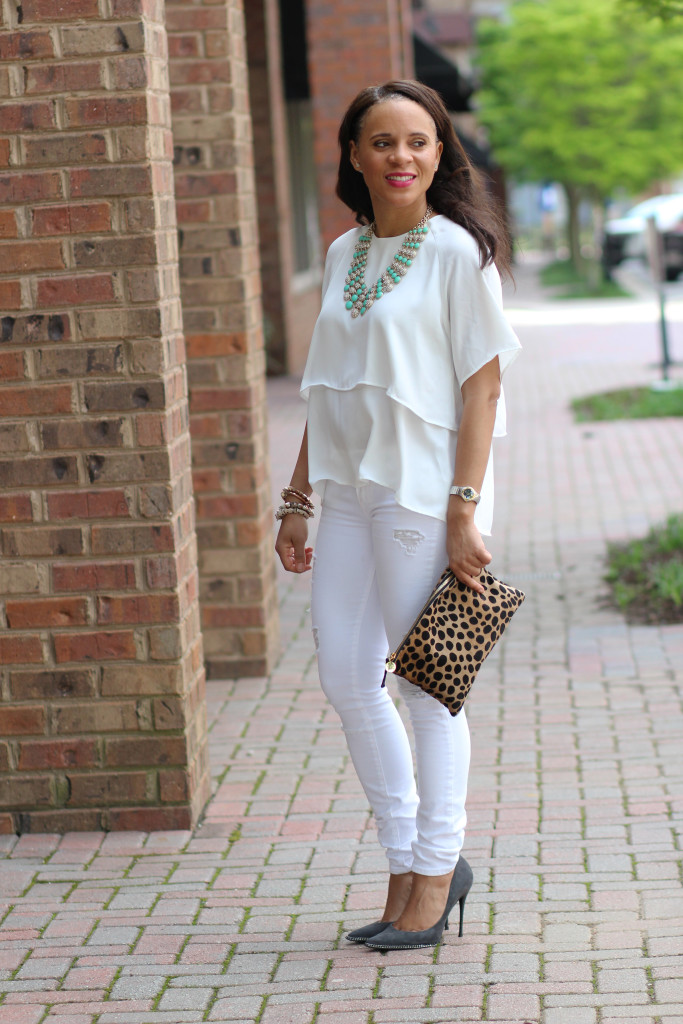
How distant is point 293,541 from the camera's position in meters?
3.33

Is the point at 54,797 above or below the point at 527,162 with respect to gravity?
below

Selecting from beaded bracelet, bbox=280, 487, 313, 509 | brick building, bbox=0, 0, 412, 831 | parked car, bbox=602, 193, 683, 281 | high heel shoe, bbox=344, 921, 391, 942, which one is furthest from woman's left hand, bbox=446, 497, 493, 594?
parked car, bbox=602, 193, 683, 281

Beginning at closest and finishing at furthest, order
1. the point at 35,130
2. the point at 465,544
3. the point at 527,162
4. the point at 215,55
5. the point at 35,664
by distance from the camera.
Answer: the point at 465,544
the point at 35,130
the point at 35,664
the point at 215,55
the point at 527,162

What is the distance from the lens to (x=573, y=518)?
27.6ft

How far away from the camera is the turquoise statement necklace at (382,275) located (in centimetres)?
304

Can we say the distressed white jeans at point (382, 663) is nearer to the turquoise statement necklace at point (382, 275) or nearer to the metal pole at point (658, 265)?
the turquoise statement necklace at point (382, 275)

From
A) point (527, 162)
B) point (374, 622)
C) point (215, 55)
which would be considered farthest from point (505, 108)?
point (374, 622)

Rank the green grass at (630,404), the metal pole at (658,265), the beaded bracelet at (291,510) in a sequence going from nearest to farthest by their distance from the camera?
1. the beaded bracelet at (291,510)
2. the green grass at (630,404)
3. the metal pole at (658,265)

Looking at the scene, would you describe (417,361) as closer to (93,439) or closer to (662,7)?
(93,439)

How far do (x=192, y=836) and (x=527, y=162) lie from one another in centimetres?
3089

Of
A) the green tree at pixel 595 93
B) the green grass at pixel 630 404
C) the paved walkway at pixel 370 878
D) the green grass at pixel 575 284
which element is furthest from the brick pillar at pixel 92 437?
the green tree at pixel 595 93

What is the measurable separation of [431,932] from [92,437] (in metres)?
1.67

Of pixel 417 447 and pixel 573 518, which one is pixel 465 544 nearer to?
pixel 417 447

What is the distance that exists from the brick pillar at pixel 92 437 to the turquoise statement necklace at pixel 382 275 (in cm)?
93
